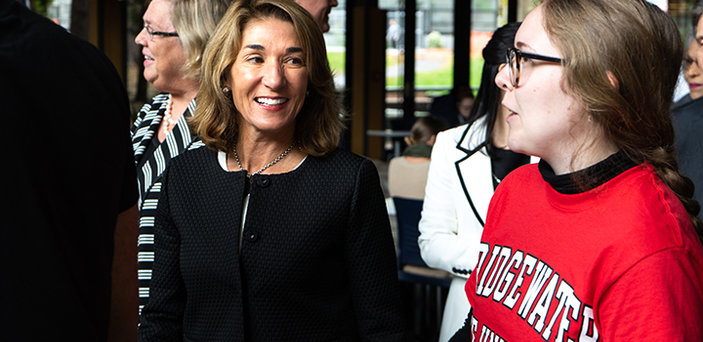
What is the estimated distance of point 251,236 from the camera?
1745mm

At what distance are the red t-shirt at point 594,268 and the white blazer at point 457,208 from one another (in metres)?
0.72

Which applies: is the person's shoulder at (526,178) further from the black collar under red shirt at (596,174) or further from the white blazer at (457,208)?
the white blazer at (457,208)

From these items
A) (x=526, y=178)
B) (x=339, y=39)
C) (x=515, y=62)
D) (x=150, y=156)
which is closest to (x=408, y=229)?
(x=150, y=156)

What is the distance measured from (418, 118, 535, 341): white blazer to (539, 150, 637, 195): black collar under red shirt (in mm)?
882

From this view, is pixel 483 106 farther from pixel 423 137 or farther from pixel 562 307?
pixel 423 137

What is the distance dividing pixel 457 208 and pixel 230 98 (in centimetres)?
79

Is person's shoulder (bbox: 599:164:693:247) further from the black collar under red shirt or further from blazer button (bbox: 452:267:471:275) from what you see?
blazer button (bbox: 452:267:471:275)

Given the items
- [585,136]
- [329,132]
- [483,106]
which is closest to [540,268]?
[585,136]

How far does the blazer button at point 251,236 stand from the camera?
1742 mm

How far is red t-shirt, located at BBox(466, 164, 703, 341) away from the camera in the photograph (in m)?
1.10

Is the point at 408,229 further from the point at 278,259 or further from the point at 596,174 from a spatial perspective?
the point at 596,174

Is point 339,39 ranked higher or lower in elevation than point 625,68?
higher

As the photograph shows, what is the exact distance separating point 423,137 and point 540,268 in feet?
17.1

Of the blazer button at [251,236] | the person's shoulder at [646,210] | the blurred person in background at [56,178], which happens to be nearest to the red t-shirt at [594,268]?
the person's shoulder at [646,210]
